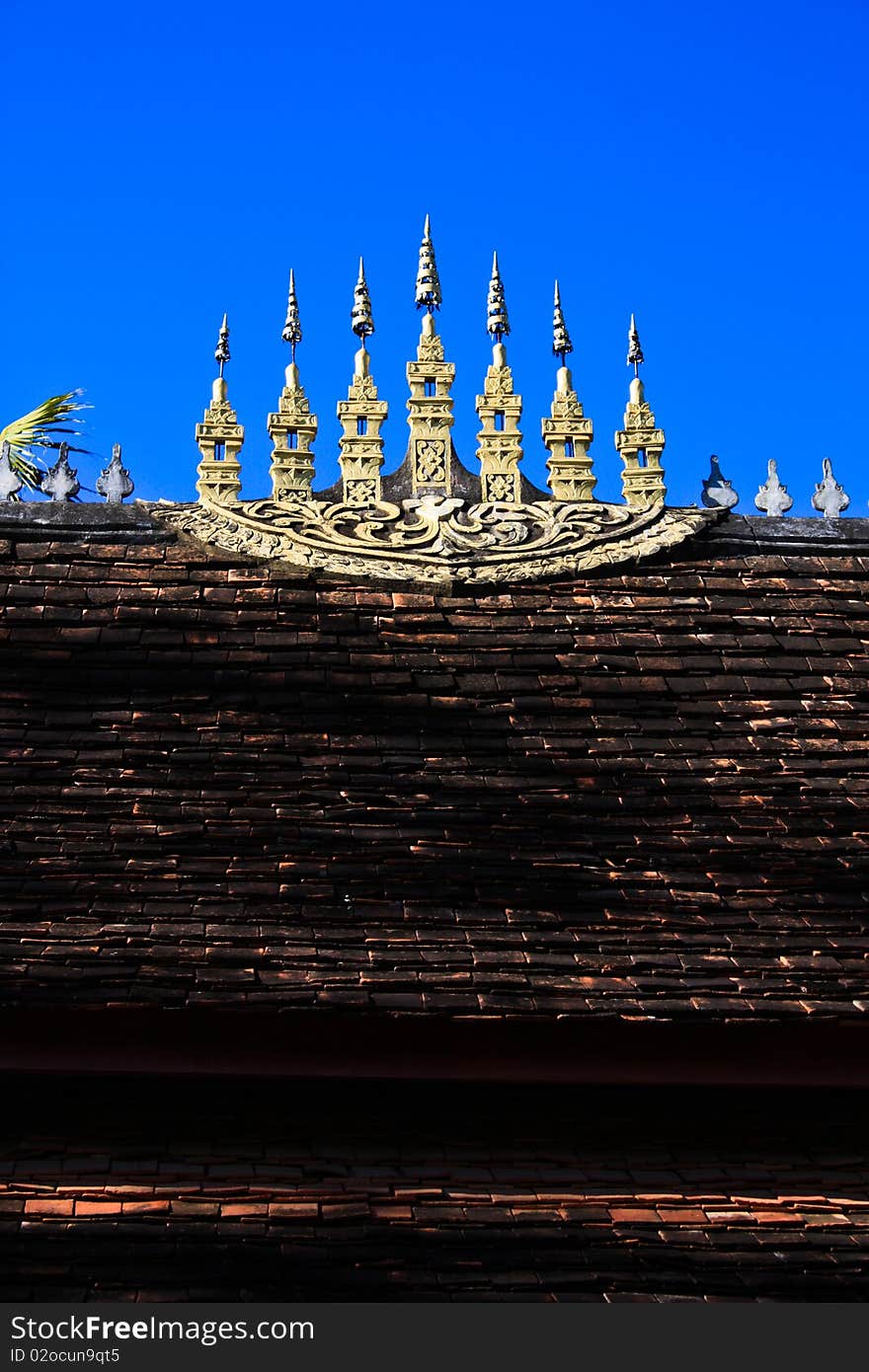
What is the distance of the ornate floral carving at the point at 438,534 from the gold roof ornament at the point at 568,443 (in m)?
0.16

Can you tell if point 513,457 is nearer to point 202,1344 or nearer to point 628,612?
point 628,612

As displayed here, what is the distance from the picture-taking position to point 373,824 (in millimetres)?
8602

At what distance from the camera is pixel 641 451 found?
11438 millimetres

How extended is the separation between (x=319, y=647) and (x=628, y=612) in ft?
6.16

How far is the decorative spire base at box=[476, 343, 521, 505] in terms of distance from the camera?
11.1 meters

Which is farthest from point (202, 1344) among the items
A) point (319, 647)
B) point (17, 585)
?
point (17, 585)

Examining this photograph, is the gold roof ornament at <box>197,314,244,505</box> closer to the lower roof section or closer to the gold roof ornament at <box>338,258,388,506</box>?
the gold roof ornament at <box>338,258,388,506</box>

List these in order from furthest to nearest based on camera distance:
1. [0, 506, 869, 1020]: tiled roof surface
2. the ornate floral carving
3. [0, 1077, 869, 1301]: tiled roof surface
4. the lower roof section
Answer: the ornate floral carving, [0, 506, 869, 1020]: tiled roof surface, the lower roof section, [0, 1077, 869, 1301]: tiled roof surface

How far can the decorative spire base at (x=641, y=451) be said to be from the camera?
11.3 metres

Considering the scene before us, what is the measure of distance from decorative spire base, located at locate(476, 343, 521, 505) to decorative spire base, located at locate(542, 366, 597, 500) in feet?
0.71

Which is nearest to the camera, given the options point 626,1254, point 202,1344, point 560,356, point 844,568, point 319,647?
point 202,1344

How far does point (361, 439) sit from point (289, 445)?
457 mm

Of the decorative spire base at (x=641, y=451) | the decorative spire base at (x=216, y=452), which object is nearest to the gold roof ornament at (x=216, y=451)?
the decorative spire base at (x=216, y=452)

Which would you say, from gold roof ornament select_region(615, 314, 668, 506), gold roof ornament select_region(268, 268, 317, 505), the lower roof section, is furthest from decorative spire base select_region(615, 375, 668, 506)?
the lower roof section
